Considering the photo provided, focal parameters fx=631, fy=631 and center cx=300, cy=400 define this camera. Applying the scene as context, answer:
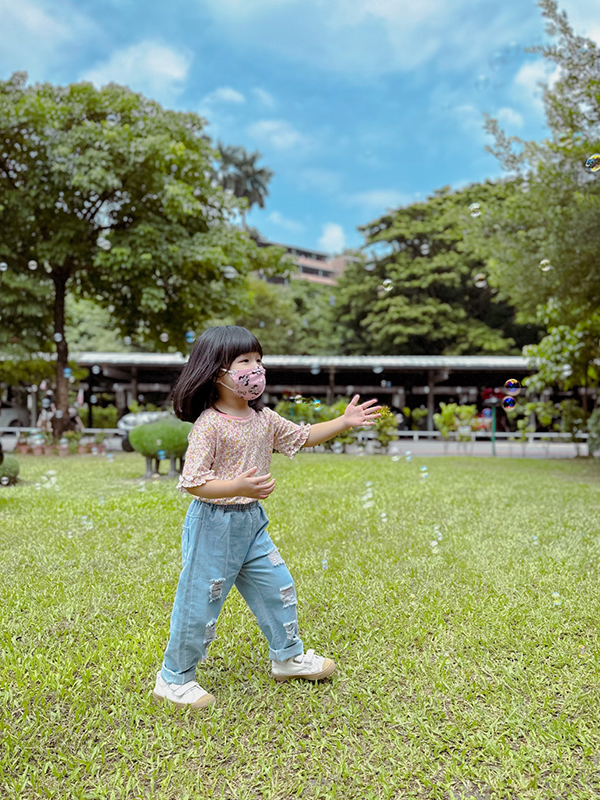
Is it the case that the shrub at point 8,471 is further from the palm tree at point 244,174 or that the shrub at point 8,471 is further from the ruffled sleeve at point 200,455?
the palm tree at point 244,174

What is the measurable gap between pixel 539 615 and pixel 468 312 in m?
28.6

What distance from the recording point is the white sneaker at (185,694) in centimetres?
247

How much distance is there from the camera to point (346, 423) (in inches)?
101

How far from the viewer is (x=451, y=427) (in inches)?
675

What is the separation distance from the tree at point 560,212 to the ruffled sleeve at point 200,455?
7.91m

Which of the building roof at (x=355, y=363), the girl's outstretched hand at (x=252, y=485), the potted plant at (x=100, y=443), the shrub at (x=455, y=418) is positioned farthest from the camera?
the building roof at (x=355, y=363)

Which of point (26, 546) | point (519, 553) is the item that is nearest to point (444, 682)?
point (519, 553)

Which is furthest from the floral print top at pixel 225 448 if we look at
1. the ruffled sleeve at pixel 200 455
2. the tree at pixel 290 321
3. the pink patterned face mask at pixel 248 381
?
the tree at pixel 290 321

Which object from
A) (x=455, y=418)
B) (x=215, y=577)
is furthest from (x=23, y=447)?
(x=215, y=577)

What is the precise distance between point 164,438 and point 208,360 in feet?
22.6

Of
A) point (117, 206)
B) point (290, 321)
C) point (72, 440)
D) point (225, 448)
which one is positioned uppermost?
point (117, 206)

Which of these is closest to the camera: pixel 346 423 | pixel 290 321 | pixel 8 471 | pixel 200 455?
pixel 200 455

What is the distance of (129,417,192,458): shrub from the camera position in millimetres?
9117

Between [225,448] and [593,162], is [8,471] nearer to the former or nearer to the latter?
[225,448]
